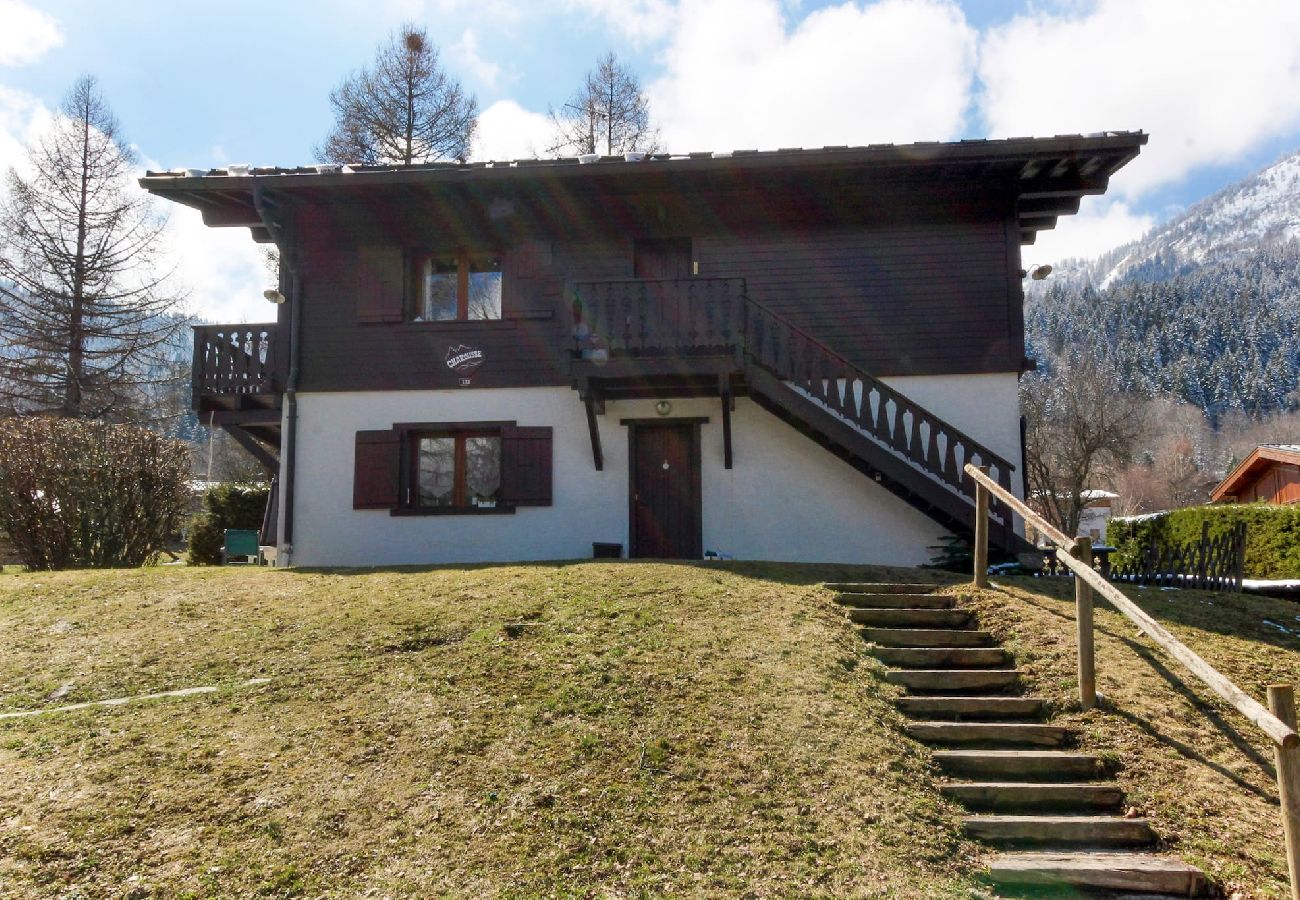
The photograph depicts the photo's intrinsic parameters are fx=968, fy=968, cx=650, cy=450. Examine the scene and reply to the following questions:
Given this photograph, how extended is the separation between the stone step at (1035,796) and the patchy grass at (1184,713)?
16 centimetres

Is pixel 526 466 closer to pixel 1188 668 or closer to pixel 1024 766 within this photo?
pixel 1024 766

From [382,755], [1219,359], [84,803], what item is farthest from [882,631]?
[1219,359]

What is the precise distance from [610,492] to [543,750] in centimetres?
788

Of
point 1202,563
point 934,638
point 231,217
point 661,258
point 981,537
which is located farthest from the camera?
point 231,217

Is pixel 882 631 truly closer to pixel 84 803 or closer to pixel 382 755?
pixel 382 755

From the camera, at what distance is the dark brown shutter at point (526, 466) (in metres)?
13.7

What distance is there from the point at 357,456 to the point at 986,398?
895cm

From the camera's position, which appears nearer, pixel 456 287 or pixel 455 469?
pixel 455 469

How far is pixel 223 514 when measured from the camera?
20547mm

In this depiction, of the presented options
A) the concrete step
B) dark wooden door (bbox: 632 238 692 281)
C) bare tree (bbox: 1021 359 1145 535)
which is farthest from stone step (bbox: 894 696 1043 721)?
bare tree (bbox: 1021 359 1145 535)

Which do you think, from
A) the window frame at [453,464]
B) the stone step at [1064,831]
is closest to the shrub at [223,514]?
the window frame at [453,464]

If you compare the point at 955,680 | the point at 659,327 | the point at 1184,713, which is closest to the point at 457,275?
the point at 659,327

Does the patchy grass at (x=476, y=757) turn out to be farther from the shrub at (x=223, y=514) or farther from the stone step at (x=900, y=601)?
the shrub at (x=223, y=514)

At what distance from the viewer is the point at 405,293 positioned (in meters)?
14.3
